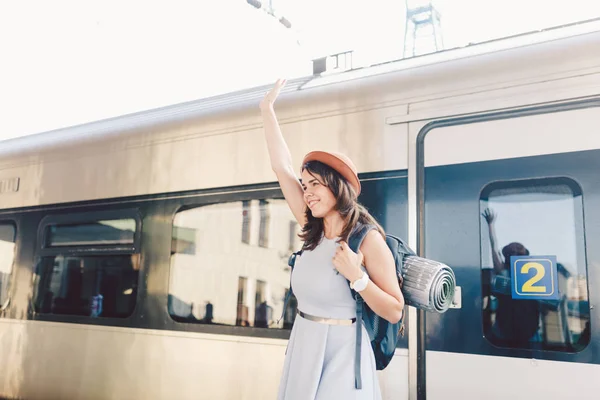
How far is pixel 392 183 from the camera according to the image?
9.43ft

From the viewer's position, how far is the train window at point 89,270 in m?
3.89

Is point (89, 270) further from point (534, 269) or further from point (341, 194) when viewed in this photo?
point (534, 269)

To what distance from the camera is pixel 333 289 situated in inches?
69.6

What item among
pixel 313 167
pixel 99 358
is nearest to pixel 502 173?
pixel 313 167


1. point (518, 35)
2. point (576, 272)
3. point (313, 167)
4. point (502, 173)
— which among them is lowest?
point (576, 272)

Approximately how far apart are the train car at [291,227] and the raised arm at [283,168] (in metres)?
0.90

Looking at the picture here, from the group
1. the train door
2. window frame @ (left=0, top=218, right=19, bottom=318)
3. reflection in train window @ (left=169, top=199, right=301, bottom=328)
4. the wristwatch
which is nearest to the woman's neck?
the wristwatch

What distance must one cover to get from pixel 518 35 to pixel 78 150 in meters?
3.31

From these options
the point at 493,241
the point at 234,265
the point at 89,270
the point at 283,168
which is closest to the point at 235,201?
the point at 234,265

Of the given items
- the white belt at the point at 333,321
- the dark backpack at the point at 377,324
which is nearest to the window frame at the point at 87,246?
the dark backpack at the point at 377,324

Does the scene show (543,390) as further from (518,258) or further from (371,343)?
(371,343)

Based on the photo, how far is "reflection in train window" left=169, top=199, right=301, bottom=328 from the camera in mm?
3221

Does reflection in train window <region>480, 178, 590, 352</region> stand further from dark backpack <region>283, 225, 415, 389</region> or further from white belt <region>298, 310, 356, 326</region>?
white belt <region>298, 310, 356, 326</region>

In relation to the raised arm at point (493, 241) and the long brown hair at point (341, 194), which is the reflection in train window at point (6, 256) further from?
the raised arm at point (493, 241)
